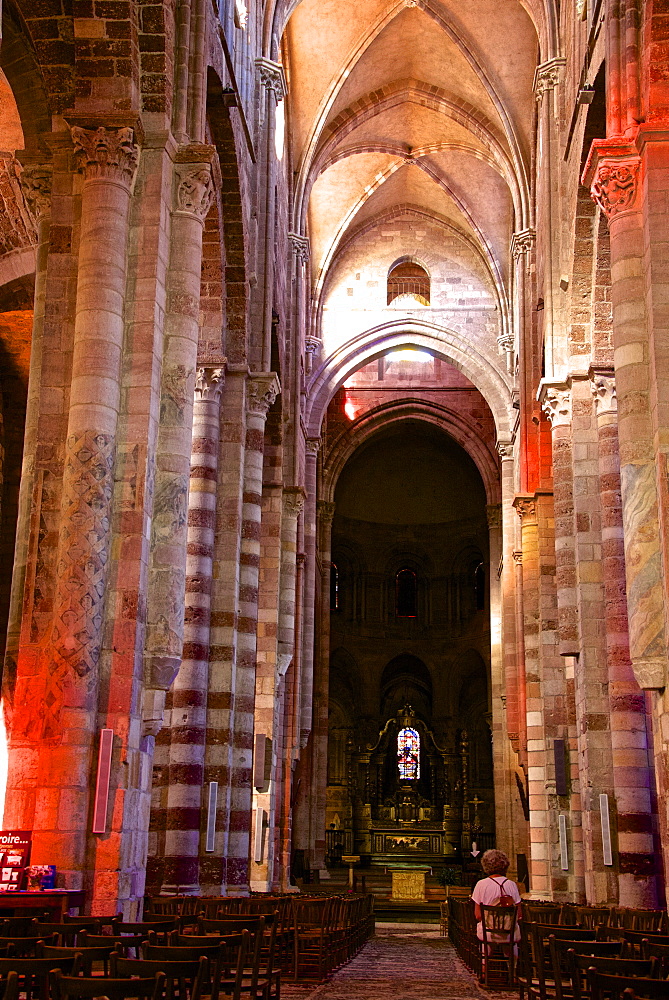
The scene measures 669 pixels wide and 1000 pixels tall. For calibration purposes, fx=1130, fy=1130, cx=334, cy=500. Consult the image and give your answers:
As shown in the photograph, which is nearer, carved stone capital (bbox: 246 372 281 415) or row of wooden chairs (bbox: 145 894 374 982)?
row of wooden chairs (bbox: 145 894 374 982)

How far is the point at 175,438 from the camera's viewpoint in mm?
12859

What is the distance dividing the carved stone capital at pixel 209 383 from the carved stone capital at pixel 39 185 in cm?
556

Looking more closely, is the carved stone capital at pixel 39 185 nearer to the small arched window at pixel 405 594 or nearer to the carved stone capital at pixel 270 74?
the carved stone capital at pixel 270 74

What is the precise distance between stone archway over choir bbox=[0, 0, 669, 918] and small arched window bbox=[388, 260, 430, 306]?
0.11 m

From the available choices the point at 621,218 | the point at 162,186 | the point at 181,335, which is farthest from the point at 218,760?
the point at 621,218

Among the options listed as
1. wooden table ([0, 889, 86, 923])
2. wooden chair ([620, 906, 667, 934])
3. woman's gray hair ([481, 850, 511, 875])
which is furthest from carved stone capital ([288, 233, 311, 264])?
wooden table ([0, 889, 86, 923])

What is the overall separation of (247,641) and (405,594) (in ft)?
85.4

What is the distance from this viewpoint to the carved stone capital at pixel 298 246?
28.3m

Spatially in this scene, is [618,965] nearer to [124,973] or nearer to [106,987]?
[124,973]

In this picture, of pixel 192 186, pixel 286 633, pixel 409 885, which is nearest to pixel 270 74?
pixel 192 186

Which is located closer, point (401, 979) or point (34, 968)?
point (34, 968)

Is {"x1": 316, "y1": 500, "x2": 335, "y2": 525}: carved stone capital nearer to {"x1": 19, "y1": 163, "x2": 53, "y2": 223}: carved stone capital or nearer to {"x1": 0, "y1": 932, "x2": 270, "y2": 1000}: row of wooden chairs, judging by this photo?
{"x1": 19, "y1": 163, "x2": 53, "y2": 223}: carved stone capital

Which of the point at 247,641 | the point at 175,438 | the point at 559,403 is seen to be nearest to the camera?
the point at 175,438

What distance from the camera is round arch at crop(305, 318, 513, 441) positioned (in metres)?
33.5
